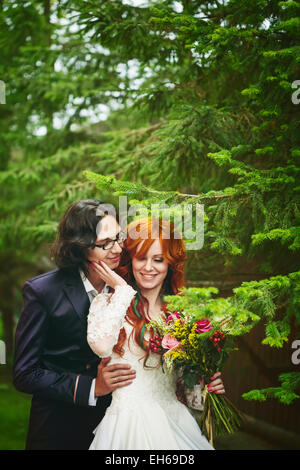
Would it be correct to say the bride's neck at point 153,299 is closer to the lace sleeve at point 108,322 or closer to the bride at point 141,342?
the bride at point 141,342

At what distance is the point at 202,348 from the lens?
2379 millimetres

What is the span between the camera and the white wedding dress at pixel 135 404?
91.4 inches

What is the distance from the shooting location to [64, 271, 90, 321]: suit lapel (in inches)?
99.5

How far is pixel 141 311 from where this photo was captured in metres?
2.54

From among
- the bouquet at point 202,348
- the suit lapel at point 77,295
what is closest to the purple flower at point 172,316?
the bouquet at point 202,348

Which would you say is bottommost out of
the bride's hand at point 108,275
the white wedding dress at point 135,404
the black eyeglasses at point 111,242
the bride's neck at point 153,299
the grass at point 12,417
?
the grass at point 12,417

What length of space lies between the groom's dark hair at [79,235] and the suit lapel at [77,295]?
0.08m

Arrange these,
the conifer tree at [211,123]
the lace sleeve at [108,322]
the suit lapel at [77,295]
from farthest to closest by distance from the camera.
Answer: the conifer tree at [211,123] < the suit lapel at [77,295] < the lace sleeve at [108,322]

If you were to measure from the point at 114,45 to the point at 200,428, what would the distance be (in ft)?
10.3

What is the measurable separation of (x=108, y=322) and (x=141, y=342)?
263mm

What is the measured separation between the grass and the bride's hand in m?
4.64

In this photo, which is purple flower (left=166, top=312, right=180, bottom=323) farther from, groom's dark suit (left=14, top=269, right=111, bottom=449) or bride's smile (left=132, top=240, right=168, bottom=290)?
groom's dark suit (left=14, top=269, right=111, bottom=449)

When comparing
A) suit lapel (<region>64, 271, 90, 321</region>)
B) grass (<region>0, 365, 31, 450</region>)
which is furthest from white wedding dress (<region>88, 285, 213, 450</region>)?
grass (<region>0, 365, 31, 450</region>)
